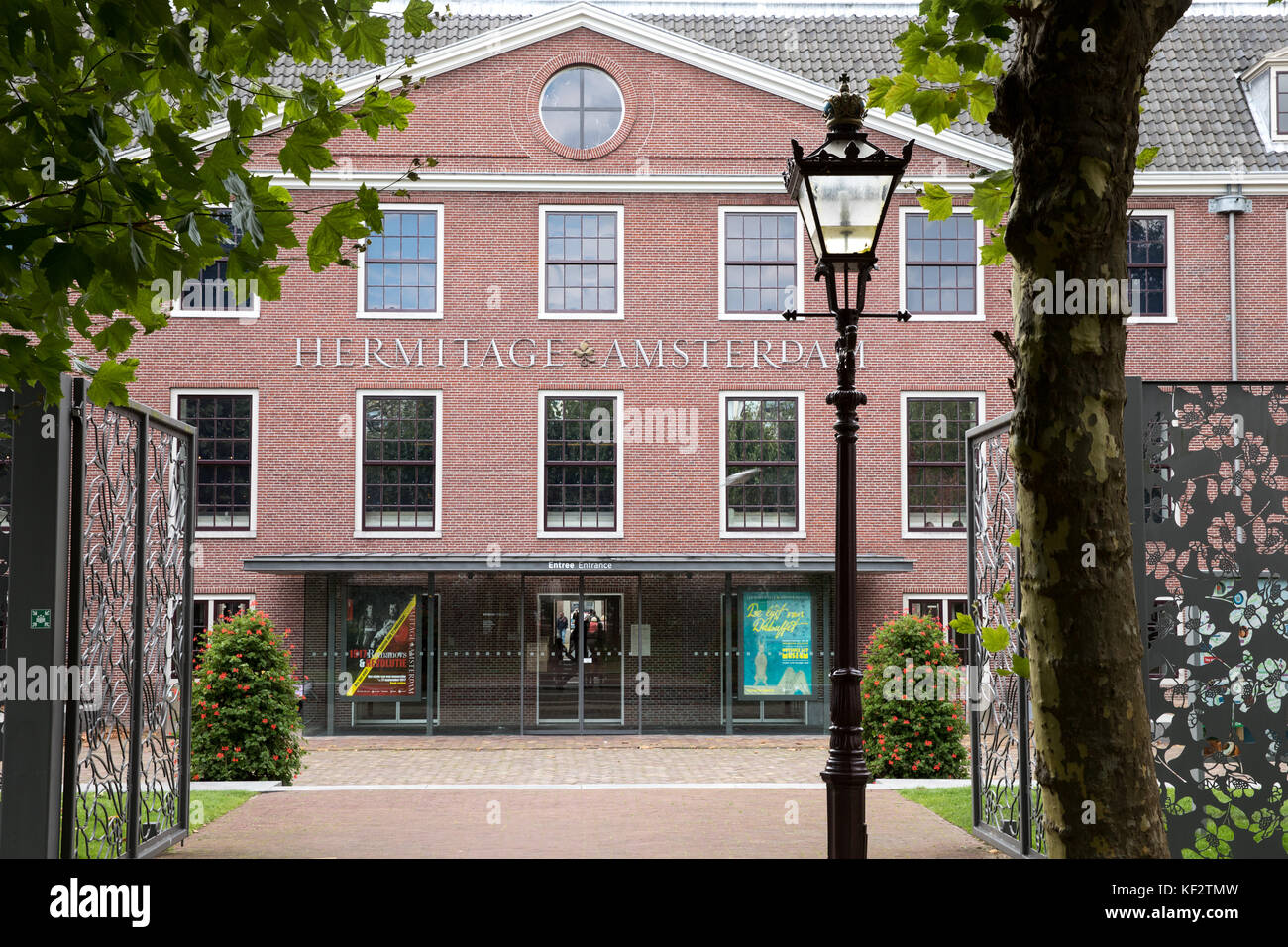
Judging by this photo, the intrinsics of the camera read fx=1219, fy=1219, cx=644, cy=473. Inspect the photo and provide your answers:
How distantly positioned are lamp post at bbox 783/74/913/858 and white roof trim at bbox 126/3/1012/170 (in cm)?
1699

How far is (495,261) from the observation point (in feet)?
81.0

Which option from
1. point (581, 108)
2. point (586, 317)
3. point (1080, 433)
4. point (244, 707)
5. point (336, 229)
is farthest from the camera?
point (581, 108)

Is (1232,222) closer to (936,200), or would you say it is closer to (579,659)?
(579,659)

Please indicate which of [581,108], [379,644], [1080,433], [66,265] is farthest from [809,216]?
[581,108]

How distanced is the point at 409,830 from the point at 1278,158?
22.9 meters

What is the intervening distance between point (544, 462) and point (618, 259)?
442cm

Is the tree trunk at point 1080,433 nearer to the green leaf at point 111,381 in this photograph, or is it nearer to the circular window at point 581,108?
the green leaf at point 111,381

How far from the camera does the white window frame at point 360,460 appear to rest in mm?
24078

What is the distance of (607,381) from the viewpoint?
2448 cm

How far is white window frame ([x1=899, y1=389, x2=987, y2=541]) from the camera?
24.3 metres

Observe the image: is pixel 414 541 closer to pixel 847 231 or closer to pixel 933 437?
pixel 933 437

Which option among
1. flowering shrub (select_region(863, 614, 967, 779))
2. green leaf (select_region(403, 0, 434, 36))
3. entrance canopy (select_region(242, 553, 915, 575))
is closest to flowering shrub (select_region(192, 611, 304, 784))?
flowering shrub (select_region(863, 614, 967, 779))
